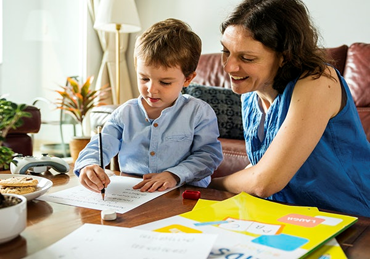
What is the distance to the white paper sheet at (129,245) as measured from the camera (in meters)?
0.55

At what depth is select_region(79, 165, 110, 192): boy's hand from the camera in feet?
3.08

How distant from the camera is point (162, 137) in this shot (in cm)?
124

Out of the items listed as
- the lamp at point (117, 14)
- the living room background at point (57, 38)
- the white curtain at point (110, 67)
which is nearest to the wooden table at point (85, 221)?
the living room background at point (57, 38)

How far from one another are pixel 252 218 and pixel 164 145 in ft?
1.80

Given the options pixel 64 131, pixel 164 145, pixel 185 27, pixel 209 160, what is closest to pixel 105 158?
pixel 164 145

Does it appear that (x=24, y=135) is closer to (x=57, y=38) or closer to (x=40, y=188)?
(x=40, y=188)

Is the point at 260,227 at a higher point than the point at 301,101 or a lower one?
lower

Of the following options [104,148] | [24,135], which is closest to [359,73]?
[104,148]

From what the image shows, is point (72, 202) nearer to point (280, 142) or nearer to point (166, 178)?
point (166, 178)

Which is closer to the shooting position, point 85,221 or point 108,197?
point 85,221

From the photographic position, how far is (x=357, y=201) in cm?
109

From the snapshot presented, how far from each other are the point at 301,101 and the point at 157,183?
0.41 m

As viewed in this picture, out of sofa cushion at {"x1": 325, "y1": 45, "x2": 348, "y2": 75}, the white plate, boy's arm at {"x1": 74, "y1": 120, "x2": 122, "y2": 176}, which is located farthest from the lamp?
the white plate

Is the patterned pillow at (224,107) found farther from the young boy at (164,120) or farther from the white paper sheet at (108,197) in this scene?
the white paper sheet at (108,197)
